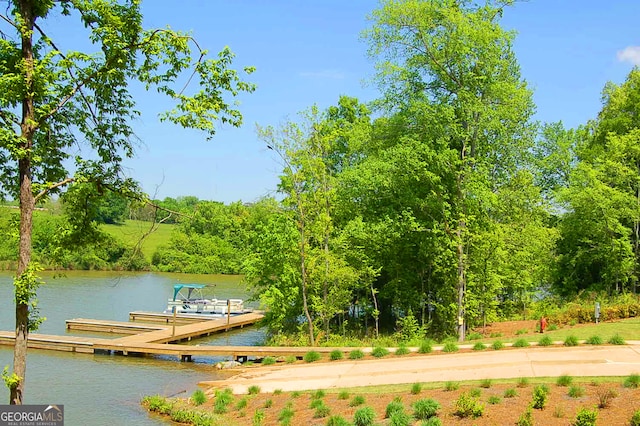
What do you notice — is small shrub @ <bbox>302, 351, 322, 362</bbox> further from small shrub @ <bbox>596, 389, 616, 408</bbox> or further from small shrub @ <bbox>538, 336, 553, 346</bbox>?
small shrub @ <bbox>596, 389, 616, 408</bbox>

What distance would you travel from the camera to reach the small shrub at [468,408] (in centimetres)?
1285

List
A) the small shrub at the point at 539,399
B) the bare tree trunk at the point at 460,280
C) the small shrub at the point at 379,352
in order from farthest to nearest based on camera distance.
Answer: the bare tree trunk at the point at 460,280 < the small shrub at the point at 379,352 < the small shrub at the point at 539,399

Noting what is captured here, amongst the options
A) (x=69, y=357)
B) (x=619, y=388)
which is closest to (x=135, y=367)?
(x=69, y=357)

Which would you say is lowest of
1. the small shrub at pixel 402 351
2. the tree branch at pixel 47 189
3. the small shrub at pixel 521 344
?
the small shrub at pixel 402 351

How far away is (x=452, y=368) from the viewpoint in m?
17.9

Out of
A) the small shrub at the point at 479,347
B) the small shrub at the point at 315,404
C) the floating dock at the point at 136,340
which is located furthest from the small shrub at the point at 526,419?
the floating dock at the point at 136,340

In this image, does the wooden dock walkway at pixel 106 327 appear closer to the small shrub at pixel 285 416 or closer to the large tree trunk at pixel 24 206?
the small shrub at pixel 285 416

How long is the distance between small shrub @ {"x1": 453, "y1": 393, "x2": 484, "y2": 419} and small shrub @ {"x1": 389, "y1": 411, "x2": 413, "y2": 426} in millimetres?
990

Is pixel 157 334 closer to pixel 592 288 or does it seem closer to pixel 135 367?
pixel 135 367

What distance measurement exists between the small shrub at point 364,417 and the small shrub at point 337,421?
20 cm

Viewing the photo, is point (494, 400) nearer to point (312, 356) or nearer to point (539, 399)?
point (539, 399)

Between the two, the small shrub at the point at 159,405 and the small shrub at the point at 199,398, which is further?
the small shrub at the point at 199,398

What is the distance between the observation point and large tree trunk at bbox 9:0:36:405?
8172 millimetres

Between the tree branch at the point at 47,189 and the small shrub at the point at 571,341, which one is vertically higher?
the tree branch at the point at 47,189
